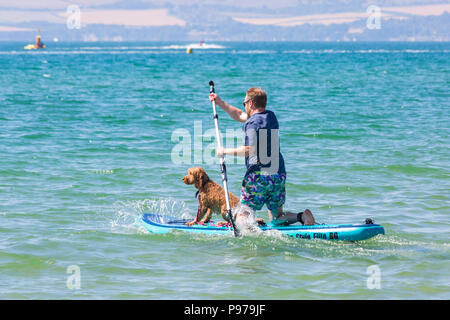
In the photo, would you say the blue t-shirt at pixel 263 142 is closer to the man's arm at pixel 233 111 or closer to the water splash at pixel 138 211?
the man's arm at pixel 233 111

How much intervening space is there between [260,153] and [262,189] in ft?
1.63

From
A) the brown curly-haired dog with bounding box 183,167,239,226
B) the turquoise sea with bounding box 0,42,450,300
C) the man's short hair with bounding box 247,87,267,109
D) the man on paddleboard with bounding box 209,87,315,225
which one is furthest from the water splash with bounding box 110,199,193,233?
the man's short hair with bounding box 247,87,267,109

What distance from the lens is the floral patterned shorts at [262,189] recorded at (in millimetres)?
8422

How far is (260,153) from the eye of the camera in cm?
831

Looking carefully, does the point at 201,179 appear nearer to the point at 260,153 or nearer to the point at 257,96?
the point at 260,153

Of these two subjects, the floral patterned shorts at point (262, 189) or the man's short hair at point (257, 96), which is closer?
the man's short hair at point (257, 96)

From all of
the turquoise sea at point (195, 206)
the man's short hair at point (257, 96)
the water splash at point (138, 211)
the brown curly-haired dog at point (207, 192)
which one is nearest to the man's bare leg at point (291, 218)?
the turquoise sea at point (195, 206)

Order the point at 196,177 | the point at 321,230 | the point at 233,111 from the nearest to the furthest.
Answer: the point at 233,111 < the point at 321,230 < the point at 196,177

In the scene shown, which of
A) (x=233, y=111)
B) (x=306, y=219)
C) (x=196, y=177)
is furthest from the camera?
(x=196, y=177)

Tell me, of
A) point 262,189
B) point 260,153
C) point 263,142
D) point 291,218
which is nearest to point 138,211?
point 291,218

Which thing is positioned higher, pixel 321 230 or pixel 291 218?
pixel 291 218

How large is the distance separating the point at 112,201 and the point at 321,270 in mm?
5312

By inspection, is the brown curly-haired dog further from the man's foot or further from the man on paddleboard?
the man's foot

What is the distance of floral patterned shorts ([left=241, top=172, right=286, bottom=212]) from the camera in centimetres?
842
